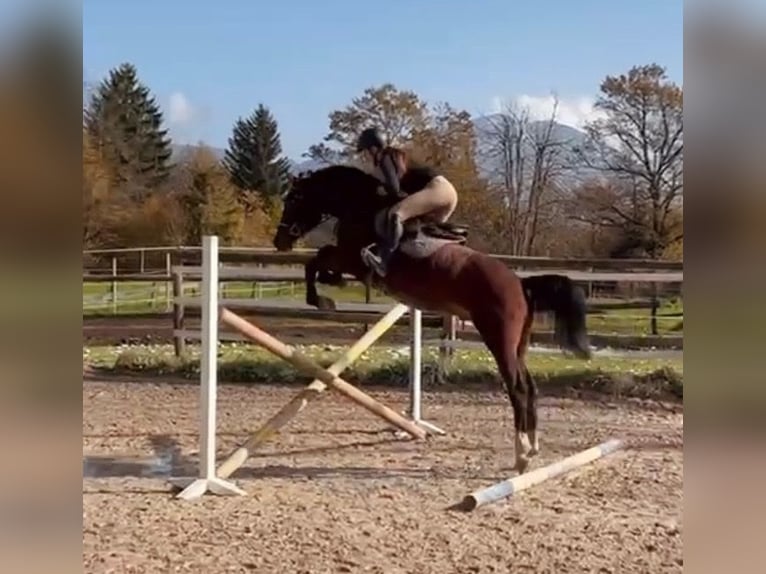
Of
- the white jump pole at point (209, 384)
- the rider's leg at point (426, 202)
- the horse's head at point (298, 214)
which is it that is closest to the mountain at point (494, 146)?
the horse's head at point (298, 214)

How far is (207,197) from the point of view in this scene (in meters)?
2.78

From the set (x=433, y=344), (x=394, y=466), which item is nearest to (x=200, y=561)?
(x=394, y=466)

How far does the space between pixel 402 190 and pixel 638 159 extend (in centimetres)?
75

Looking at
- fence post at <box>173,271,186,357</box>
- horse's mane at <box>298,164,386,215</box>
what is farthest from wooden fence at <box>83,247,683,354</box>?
horse's mane at <box>298,164,386,215</box>

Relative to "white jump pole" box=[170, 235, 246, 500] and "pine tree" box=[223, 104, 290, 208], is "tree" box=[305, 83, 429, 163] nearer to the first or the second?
"pine tree" box=[223, 104, 290, 208]

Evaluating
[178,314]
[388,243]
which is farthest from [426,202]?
[178,314]

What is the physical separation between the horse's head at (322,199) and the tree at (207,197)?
39 cm

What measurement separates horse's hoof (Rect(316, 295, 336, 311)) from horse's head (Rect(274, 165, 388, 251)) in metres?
0.52

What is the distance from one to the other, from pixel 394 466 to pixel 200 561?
2.84ft

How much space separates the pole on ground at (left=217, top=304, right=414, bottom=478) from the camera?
2.21 meters

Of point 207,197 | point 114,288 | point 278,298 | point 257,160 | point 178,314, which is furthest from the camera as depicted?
point 178,314

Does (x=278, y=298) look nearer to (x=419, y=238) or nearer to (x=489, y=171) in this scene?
(x=489, y=171)
